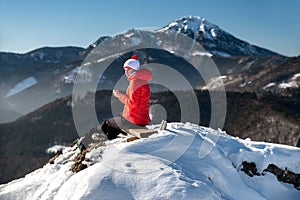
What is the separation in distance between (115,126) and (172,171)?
406cm

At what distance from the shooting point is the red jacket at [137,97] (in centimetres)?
1298

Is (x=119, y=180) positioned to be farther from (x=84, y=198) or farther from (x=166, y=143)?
(x=166, y=143)

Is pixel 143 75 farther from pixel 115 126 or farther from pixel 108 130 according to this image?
pixel 108 130

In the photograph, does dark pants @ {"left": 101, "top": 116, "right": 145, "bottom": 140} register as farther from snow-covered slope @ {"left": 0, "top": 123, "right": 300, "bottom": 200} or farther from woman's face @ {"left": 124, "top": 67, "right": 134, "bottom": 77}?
woman's face @ {"left": 124, "top": 67, "right": 134, "bottom": 77}

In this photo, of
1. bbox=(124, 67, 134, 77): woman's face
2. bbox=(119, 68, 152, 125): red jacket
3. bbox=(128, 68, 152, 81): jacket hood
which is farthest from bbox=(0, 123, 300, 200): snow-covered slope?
bbox=(124, 67, 134, 77): woman's face

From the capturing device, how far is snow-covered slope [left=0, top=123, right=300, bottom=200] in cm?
1002

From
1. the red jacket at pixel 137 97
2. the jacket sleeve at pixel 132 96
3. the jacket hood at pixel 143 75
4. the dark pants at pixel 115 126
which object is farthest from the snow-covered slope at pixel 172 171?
the jacket hood at pixel 143 75

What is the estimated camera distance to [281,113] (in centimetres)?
12888

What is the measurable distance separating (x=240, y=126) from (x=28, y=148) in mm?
87619

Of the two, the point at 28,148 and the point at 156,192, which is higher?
the point at 156,192

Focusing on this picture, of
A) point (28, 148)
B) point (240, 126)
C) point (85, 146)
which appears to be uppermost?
point (85, 146)

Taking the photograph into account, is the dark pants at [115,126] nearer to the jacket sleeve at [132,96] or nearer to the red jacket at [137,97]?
the red jacket at [137,97]

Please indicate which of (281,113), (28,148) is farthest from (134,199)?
(28,148)

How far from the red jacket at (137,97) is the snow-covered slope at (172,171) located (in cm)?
100
